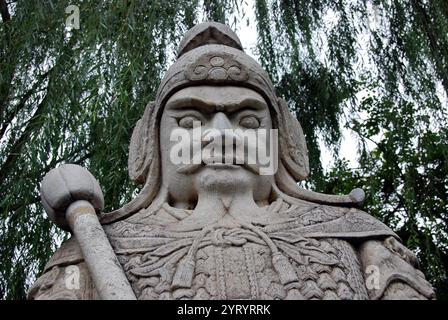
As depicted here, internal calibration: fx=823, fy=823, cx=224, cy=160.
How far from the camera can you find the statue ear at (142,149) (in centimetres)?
335

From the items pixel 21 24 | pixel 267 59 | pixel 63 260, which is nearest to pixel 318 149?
pixel 267 59

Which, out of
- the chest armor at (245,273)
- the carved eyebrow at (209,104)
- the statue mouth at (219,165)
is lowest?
the chest armor at (245,273)

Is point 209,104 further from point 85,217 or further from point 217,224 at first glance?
point 85,217

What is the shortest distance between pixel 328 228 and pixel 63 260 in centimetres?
96

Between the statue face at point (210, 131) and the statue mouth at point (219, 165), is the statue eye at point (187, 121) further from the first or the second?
the statue mouth at point (219, 165)

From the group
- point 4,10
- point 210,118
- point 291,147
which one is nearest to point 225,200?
point 210,118

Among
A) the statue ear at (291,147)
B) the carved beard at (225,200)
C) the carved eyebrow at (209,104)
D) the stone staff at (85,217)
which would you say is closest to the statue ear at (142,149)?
the carved eyebrow at (209,104)

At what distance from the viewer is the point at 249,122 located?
3.30 metres

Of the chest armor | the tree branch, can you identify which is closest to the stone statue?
the chest armor

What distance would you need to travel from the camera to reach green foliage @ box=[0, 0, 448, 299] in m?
4.34

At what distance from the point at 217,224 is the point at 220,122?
0.44 meters

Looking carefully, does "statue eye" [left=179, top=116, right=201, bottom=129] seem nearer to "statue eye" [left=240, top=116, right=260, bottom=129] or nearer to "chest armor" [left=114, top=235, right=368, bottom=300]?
"statue eye" [left=240, top=116, right=260, bottom=129]

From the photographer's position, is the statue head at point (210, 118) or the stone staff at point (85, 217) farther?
the statue head at point (210, 118)
